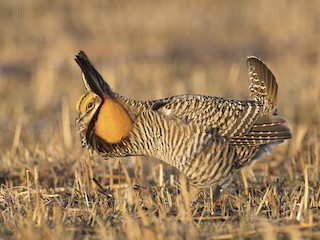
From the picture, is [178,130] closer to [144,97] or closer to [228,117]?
[228,117]

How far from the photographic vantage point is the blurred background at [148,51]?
8977 mm

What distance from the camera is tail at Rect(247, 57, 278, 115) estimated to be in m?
5.24

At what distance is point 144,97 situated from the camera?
930 cm

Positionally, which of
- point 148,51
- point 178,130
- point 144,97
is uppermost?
point 148,51

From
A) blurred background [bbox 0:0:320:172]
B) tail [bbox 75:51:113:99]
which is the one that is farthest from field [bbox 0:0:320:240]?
tail [bbox 75:51:113:99]

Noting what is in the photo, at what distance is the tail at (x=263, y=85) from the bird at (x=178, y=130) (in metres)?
0.26

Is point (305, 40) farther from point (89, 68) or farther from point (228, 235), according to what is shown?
point (228, 235)

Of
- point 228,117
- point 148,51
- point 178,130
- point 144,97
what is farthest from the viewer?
point 148,51

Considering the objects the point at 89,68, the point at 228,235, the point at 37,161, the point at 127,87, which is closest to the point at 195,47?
the point at 127,87

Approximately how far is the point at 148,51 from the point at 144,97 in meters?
3.38

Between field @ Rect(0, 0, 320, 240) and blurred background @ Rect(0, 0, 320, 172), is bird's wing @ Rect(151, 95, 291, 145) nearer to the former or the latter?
field @ Rect(0, 0, 320, 240)

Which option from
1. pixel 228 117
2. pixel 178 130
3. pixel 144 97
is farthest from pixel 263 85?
pixel 144 97

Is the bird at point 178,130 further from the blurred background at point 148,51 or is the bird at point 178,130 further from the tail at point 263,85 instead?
the blurred background at point 148,51

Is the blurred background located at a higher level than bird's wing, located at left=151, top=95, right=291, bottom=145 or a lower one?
higher
